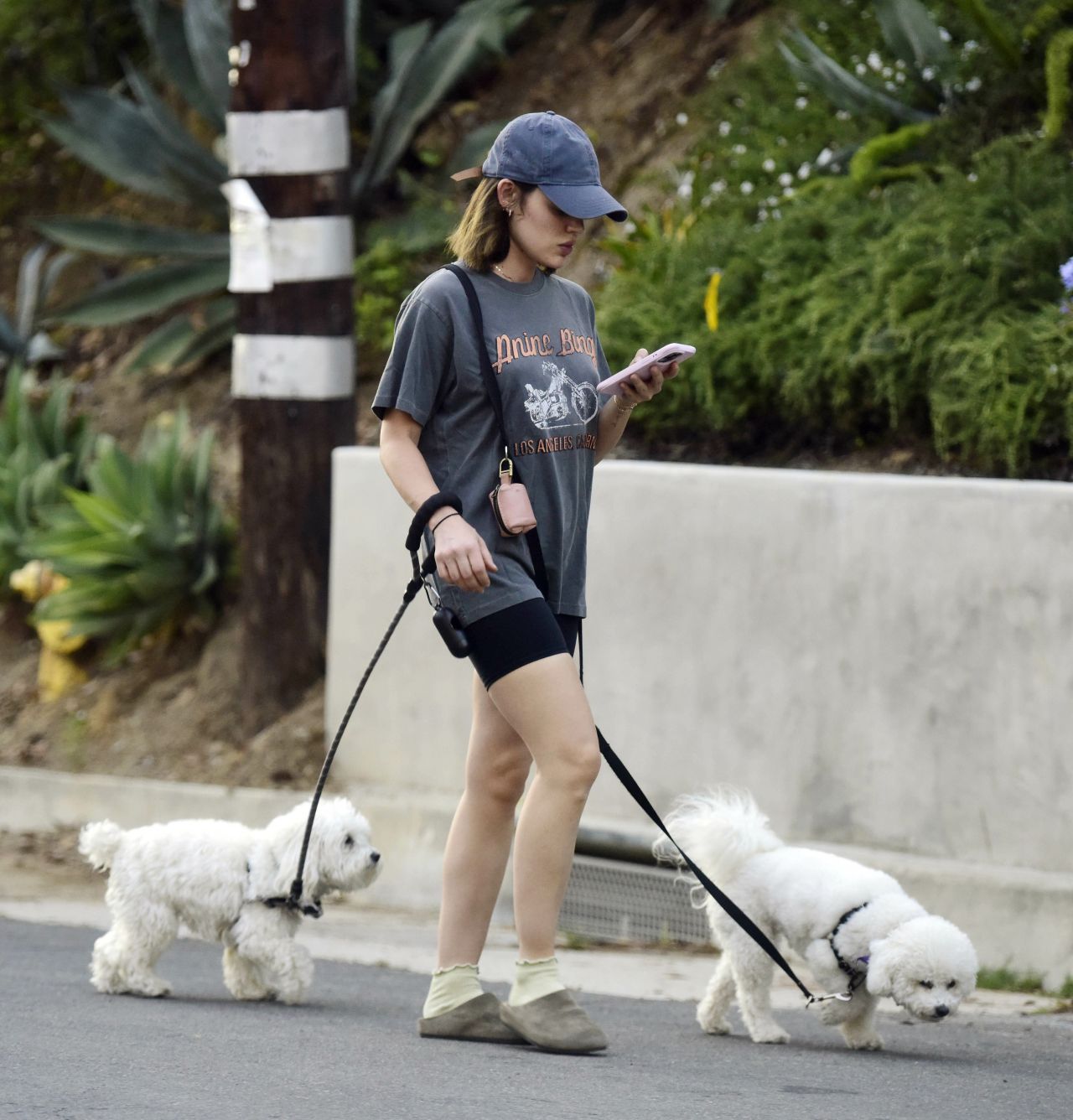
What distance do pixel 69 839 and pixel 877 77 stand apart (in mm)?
4681

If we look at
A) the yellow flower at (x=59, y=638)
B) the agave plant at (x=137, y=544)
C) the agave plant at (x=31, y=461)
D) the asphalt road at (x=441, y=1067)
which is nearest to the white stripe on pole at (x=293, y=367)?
the agave plant at (x=137, y=544)

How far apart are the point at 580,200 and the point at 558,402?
45 cm

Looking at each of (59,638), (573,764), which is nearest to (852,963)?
(573,764)

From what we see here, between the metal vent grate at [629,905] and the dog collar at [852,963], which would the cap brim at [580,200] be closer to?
the dog collar at [852,963]

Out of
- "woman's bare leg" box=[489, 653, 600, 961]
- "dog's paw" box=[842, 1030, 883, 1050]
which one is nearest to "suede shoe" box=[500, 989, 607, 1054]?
"woman's bare leg" box=[489, 653, 600, 961]

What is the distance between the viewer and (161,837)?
5.04 meters

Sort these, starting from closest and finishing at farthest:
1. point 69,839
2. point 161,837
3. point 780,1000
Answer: point 161,837
point 780,1000
point 69,839

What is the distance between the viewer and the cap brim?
13.4 feet

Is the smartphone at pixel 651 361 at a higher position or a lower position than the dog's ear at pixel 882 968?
higher

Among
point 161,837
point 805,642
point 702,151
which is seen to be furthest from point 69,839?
point 702,151

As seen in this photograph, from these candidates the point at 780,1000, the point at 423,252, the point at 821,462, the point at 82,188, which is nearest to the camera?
the point at 780,1000

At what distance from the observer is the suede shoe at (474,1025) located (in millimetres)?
4285

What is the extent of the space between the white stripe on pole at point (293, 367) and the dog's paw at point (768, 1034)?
383cm

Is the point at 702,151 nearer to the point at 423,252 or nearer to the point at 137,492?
the point at 423,252
